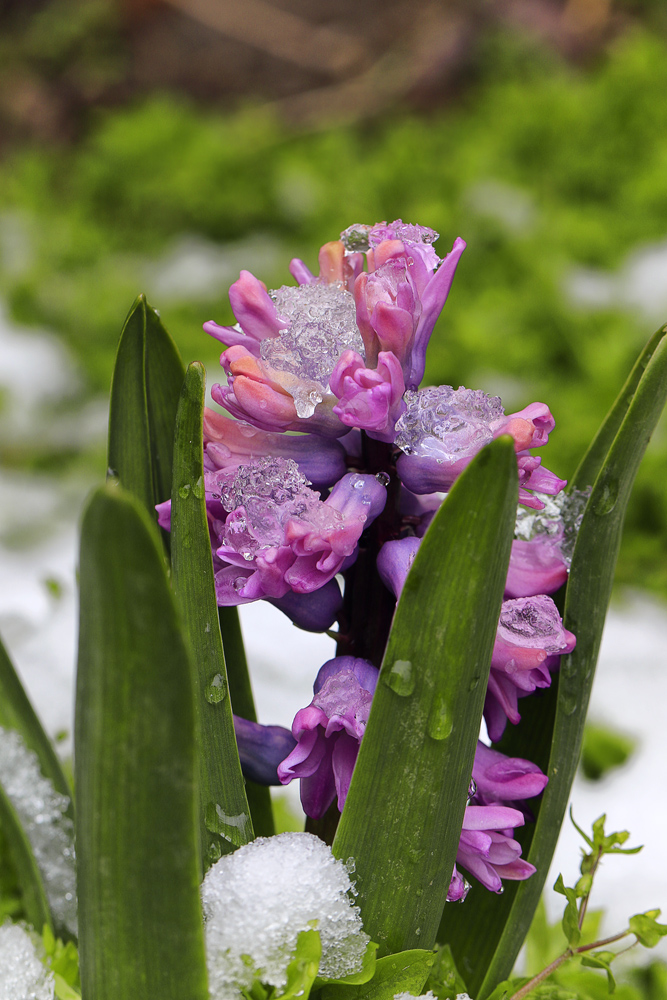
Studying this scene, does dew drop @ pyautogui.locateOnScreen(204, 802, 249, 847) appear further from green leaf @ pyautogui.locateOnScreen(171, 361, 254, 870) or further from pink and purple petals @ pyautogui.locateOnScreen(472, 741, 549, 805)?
pink and purple petals @ pyautogui.locateOnScreen(472, 741, 549, 805)

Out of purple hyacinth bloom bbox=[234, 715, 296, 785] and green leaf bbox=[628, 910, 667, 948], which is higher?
purple hyacinth bloom bbox=[234, 715, 296, 785]

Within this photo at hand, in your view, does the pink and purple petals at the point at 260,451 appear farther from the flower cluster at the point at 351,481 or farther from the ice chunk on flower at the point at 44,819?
the ice chunk on flower at the point at 44,819

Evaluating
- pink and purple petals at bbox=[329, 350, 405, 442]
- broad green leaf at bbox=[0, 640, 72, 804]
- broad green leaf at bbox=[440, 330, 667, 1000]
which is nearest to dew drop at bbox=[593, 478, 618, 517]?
broad green leaf at bbox=[440, 330, 667, 1000]

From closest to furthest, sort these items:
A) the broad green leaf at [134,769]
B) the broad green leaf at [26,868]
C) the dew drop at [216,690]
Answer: the broad green leaf at [134,769] → the dew drop at [216,690] → the broad green leaf at [26,868]

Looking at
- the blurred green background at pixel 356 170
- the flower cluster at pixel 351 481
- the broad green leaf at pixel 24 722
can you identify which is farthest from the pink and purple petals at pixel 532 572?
the blurred green background at pixel 356 170

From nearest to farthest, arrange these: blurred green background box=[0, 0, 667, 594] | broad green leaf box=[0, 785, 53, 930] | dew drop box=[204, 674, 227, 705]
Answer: dew drop box=[204, 674, 227, 705], broad green leaf box=[0, 785, 53, 930], blurred green background box=[0, 0, 667, 594]

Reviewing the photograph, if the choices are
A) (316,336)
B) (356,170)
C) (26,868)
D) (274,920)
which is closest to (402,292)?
(316,336)
